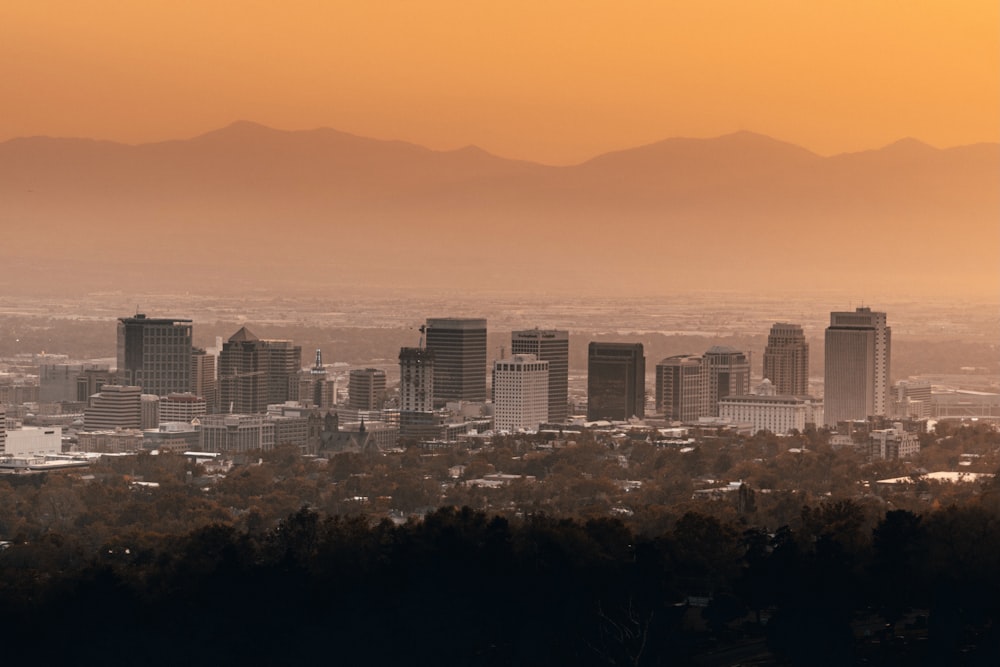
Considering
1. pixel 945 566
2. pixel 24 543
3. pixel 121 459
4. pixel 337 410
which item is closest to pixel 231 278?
pixel 337 410

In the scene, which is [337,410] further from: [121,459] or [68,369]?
[121,459]

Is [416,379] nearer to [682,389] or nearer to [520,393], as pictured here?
[520,393]

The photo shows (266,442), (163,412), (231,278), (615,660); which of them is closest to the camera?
(615,660)

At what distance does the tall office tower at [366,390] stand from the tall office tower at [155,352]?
4553mm

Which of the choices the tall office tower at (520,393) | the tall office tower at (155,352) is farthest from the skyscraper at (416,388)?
the tall office tower at (155,352)

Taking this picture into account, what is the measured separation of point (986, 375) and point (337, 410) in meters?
20.5

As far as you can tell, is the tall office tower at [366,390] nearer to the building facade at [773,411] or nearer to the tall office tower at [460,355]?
the tall office tower at [460,355]

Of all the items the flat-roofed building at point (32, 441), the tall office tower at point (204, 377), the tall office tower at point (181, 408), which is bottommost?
the flat-roofed building at point (32, 441)

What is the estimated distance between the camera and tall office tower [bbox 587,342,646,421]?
5453cm

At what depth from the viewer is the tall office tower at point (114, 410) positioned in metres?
51.9

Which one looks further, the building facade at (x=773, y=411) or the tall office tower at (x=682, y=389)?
the tall office tower at (x=682, y=389)

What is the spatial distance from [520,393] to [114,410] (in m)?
10.3

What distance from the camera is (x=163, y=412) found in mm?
53875

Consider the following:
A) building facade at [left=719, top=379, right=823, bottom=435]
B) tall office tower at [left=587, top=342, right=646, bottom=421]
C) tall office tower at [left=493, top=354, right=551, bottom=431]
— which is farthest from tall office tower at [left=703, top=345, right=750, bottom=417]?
tall office tower at [left=493, top=354, right=551, bottom=431]
